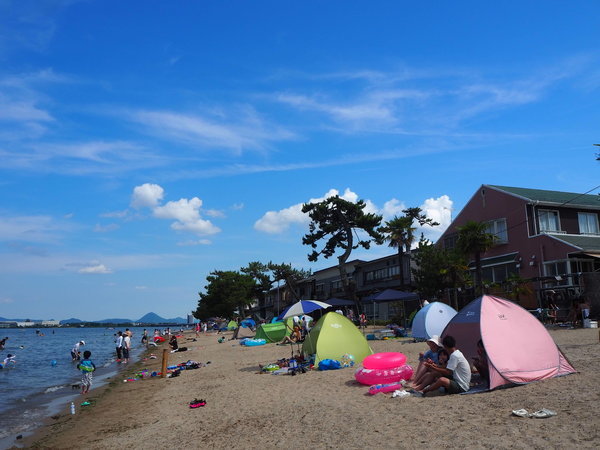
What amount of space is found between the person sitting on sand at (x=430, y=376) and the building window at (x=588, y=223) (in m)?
26.4

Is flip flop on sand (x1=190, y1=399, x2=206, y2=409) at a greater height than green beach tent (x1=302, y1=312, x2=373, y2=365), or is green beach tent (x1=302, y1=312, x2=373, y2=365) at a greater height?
green beach tent (x1=302, y1=312, x2=373, y2=365)

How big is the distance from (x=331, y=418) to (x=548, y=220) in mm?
26793

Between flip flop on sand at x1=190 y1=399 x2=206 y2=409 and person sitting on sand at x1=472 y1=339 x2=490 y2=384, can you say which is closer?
person sitting on sand at x1=472 y1=339 x2=490 y2=384

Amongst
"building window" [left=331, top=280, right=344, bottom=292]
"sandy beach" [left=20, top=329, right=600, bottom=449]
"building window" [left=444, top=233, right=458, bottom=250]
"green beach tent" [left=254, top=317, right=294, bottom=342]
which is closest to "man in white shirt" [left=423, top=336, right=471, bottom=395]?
"sandy beach" [left=20, top=329, right=600, bottom=449]

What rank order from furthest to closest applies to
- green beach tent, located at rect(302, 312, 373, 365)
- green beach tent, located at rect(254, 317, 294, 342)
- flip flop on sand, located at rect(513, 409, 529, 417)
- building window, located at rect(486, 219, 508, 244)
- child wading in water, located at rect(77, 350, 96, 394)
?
building window, located at rect(486, 219, 508, 244)
green beach tent, located at rect(254, 317, 294, 342)
child wading in water, located at rect(77, 350, 96, 394)
green beach tent, located at rect(302, 312, 373, 365)
flip flop on sand, located at rect(513, 409, 529, 417)

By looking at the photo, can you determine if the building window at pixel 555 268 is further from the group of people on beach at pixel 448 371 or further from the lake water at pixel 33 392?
the lake water at pixel 33 392

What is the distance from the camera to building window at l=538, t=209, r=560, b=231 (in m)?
30.2

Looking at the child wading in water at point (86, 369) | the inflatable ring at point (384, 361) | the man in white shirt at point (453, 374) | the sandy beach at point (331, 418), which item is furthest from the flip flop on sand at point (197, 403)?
the child wading in water at point (86, 369)

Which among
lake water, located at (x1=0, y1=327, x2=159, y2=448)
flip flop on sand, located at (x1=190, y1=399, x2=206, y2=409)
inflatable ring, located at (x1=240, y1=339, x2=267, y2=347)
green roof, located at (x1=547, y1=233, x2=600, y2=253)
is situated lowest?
lake water, located at (x1=0, y1=327, x2=159, y2=448)

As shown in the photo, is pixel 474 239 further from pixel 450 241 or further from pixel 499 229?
pixel 450 241

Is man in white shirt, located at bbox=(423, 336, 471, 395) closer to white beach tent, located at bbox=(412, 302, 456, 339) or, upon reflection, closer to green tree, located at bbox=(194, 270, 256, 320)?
white beach tent, located at bbox=(412, 302, 456, 339)

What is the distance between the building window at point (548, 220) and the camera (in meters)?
30.2

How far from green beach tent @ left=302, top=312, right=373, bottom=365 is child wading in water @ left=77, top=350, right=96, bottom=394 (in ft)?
24.5

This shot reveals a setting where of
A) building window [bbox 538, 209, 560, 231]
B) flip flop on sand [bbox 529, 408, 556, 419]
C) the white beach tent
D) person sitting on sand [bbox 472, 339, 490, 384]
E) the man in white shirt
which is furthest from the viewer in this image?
building window [bbox 538, 209, 560, 231]
